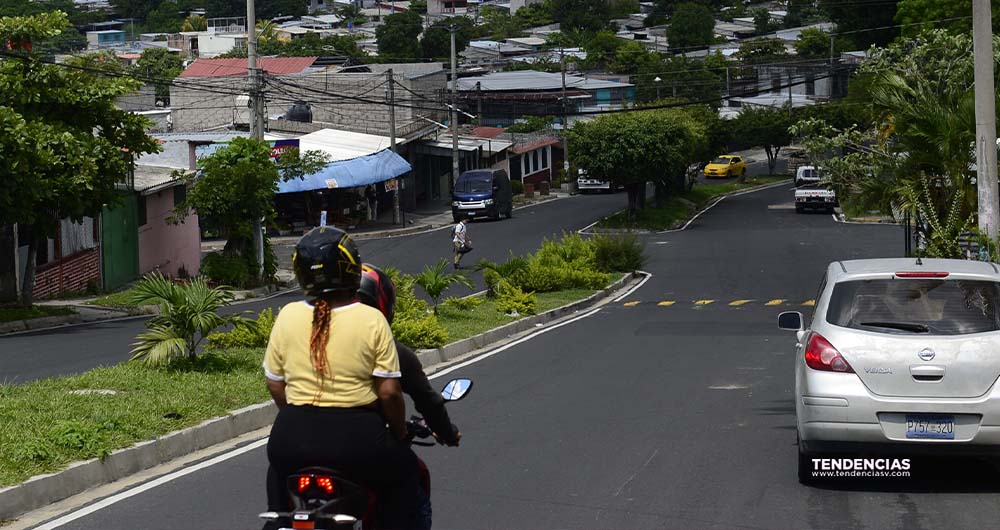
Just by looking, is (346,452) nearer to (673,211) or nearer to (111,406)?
(111,406)

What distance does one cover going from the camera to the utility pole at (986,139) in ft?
45.4

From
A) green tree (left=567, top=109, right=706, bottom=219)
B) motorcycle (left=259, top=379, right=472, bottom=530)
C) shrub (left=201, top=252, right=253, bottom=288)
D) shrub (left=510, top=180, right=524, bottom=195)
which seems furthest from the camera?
shrub (left=510, top=180, right=524, bottom=195)

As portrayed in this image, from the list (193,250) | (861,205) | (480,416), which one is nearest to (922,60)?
(861,205)

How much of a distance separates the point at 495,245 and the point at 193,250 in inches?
430

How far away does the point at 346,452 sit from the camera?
16.2 feet

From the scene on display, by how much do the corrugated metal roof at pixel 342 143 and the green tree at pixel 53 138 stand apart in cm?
2345

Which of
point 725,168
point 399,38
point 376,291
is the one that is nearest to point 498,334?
point 376,291

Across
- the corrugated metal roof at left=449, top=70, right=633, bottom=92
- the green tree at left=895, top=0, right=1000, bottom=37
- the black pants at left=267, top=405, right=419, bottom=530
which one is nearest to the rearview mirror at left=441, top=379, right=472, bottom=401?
the black pants at left=267, top=405, right=419, bottom=530

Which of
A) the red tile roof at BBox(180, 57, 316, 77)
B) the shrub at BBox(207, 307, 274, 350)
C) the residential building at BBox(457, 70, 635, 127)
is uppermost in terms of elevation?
the red tile roof at BBox(180, 57, 316, 77)

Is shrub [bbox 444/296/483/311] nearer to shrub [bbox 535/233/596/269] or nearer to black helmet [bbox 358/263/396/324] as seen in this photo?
shrub [bbox 535/233/596/269]

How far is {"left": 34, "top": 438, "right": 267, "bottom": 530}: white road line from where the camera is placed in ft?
A: 27.3

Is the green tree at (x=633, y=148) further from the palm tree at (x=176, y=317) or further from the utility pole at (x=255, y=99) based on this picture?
the palm tree at (x=176, y=317)

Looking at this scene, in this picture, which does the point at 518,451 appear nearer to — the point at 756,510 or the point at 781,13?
the point at 756,510

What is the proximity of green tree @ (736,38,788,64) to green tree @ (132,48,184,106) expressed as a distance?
42.9 meters
